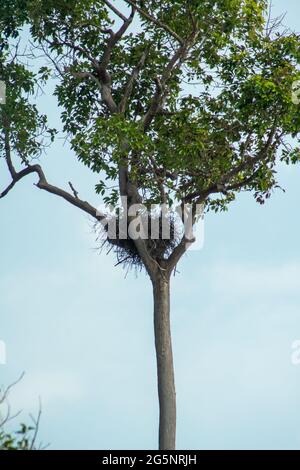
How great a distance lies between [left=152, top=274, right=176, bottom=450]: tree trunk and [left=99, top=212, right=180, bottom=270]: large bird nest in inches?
25.4

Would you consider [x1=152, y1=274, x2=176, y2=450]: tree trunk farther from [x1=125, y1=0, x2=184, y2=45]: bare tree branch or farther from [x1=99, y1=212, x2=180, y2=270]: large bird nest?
[x1=125, y1=0, x2=184, y2=45]: bare tree branch

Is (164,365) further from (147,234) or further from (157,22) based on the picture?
(157,22)

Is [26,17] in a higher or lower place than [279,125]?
higher

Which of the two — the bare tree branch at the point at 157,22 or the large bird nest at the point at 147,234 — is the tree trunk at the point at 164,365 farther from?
the bare tree branch at the point at 157,22

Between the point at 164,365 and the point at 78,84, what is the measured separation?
5.75 m

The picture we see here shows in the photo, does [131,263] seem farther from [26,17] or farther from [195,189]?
[26,17]

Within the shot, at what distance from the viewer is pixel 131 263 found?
1766 centimetres

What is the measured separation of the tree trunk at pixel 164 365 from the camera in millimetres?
16266

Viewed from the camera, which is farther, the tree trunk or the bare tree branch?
the bare tree branch

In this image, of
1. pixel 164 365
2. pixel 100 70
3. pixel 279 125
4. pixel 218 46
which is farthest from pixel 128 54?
pixel 164 365

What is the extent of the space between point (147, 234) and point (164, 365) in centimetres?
251

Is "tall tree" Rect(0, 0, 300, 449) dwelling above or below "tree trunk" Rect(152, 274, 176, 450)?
above

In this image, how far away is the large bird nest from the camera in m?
17.4
